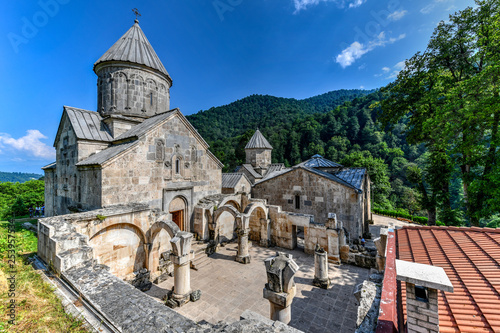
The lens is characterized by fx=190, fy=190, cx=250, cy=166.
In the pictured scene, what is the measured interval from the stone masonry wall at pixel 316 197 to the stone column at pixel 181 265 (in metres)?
8.38

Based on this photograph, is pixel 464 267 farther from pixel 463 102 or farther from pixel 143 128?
pixel 143 128

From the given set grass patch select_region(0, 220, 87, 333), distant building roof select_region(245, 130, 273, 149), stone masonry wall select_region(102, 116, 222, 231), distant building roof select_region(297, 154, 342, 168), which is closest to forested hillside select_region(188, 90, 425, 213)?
distant building roof select_region(297, 154, 342, 168)

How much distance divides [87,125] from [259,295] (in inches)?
490

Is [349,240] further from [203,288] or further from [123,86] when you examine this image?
[123,86]

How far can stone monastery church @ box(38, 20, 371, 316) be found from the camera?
678 cm

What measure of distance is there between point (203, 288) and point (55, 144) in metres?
13.2

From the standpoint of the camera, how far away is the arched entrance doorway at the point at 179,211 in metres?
10.4

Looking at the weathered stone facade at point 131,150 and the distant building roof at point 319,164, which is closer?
the weathered stone facade at point 131,150

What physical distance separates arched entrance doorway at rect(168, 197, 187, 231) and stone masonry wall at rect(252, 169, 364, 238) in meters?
6.12

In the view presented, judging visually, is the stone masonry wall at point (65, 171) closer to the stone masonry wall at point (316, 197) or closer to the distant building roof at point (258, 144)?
the stone masonry wall at point (316, 197)

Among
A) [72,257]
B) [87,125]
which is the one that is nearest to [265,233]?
[72,257]

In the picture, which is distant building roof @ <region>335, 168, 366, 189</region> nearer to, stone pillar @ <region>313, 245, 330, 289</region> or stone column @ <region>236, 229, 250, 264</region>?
stone pillar @ <region>313, 245, 330, 289</region>

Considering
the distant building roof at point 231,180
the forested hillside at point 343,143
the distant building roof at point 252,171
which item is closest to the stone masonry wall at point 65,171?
the distant building roof at point 231,180

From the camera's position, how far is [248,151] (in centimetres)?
2595
